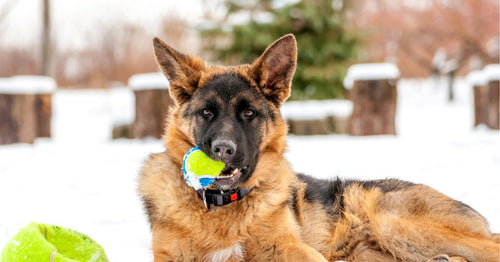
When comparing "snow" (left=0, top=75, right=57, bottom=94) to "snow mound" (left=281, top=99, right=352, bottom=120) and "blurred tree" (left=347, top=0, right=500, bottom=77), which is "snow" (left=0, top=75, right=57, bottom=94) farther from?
"blurred tree" (left=347, top=0, right=500, bottom=77)

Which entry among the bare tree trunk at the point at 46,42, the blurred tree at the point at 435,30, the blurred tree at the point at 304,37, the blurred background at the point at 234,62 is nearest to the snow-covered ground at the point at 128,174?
the blurred background at the point at 234,62

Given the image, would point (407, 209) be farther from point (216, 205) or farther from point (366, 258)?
point (216, 205)

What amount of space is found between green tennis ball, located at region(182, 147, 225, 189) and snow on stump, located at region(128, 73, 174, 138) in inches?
271

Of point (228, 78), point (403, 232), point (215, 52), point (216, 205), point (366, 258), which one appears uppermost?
point (215, 52)

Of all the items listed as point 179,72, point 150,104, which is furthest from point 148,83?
point 179,72

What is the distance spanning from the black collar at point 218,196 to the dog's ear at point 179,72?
0.78 m

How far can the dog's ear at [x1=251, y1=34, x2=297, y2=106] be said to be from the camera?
3.61m

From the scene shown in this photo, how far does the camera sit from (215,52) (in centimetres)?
1557

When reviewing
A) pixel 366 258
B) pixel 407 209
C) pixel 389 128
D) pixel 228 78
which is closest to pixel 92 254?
pixel 228 78

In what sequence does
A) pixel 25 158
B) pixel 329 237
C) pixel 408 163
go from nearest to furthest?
pixel 329 237 → pixel 408 163 → pixel 25 158

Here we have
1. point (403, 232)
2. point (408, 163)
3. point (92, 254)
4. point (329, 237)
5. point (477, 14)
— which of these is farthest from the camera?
point (477, 14)

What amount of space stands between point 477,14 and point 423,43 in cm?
410

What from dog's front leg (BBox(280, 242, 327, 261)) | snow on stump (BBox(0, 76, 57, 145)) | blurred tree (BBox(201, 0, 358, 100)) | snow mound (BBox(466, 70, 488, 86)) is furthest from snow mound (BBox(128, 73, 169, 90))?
snow mound (BBox(466, 70, 488, 86))

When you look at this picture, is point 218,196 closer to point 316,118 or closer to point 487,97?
point 316,118
